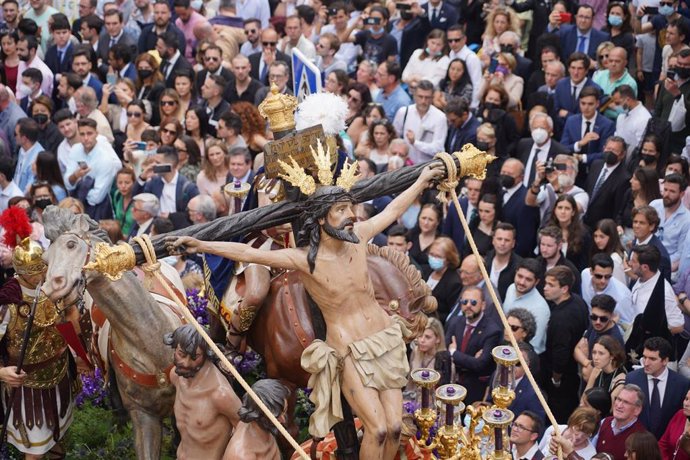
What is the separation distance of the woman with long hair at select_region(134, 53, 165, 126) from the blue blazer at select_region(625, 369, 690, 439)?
9.02m

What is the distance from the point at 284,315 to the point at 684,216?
20.4 ft

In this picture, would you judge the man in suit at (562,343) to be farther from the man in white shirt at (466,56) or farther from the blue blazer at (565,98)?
the man in white shirt at (466,56)

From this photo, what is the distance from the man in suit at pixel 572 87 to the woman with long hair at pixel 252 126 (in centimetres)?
364

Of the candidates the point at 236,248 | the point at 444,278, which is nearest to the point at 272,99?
the point at 236,248

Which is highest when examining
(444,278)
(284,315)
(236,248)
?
(236,248)

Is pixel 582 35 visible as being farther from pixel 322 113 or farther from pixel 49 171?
pixel 322 113

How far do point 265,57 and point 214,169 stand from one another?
142 inches

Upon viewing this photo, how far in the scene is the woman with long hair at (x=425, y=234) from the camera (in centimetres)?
1580

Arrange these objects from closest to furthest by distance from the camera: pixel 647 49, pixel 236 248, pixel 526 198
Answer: pixel 236 248, pixel 526 198, pixel 647 49

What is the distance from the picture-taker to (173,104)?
18938 mm

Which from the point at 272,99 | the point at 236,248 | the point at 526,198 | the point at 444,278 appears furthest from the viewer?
the point at 526,198

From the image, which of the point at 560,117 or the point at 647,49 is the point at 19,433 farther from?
the point at 647,49

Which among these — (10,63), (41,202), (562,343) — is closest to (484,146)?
(562,343)

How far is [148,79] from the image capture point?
20.3m
